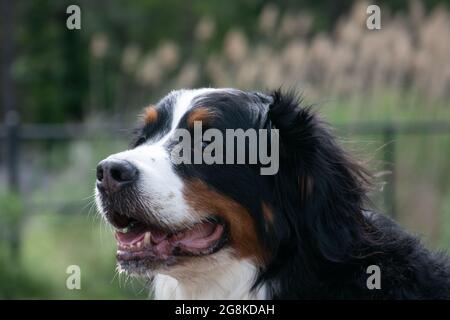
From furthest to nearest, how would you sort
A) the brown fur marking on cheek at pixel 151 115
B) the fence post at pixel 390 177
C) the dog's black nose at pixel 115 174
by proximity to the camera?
the fence post at pixel 390 177 → the brown fur marking on cheek at pixel 151 115 → the dog's black nose at pixel 115 174

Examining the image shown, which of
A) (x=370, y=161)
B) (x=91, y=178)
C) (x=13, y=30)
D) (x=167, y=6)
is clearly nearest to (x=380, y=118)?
(x=91, y=178)

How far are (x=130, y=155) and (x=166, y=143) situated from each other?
0.31 m

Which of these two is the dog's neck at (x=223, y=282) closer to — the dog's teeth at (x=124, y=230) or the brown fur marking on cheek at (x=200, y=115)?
the dog's teeth at (x=124, y=230)

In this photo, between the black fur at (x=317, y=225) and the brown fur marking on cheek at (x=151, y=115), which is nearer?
the black fur at (x=317, y=225)

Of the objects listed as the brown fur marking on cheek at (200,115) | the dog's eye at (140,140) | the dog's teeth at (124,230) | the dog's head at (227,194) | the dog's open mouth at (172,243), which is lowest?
the dog's open mouth at (172,243)

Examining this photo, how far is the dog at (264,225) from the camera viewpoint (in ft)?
13.0

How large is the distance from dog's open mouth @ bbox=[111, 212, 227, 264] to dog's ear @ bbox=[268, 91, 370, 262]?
308mm

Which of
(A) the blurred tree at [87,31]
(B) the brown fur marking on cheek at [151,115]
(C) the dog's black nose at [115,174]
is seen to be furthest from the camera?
(A) the blurred tree at [87,31]

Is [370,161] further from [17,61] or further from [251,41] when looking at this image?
[17,61]

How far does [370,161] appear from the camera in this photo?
4.55 m

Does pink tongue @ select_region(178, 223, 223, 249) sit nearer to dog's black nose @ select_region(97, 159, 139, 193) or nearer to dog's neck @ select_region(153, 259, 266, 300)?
dog's neck @ select_region(153, 259, 266, 300)

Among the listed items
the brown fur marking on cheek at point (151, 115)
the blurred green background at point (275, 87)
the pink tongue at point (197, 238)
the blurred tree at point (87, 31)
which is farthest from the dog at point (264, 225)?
the blurred tree at point (87, 31)

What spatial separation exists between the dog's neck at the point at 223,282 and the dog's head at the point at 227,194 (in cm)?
5

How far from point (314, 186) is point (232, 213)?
404mm
